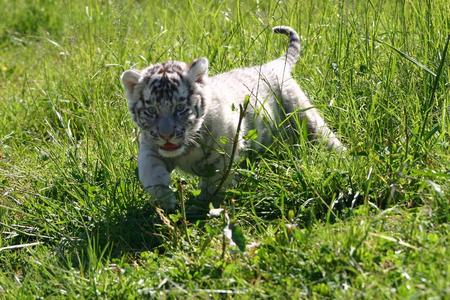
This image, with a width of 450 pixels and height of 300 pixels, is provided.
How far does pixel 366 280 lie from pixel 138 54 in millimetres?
4087

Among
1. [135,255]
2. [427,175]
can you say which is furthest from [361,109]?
[135,255]

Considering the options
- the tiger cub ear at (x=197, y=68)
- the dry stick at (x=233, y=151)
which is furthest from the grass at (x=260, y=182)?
the tiger cub ear at (x=197, y=68)

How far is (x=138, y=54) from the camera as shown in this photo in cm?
755

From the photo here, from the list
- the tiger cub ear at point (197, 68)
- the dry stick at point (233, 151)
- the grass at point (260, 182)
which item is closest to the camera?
the grass at point (260, 182)

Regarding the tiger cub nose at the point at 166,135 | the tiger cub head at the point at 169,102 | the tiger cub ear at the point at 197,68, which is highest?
the tiger cub ear at the point at 197,68

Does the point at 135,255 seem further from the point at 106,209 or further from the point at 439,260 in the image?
the point at 439,260

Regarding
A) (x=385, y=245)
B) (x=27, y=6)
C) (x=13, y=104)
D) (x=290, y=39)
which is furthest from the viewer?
(x=27, y=6)

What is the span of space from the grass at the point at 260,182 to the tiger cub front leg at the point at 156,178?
135 millimetres

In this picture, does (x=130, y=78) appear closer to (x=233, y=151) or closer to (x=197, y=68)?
(x=197, y=68)

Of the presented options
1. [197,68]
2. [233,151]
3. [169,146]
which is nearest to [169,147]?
[169,146]

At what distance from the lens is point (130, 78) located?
5758 mm

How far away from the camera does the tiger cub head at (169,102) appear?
5.45 metres

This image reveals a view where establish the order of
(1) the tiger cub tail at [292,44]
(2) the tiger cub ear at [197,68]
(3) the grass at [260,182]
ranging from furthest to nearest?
(1) the tiger cub tail at [292,44] < (2) the tiger cub ear at [197,68] < (3) the grass at [260,182]

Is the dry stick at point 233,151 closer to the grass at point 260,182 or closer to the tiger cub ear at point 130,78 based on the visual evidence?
the grass at point 260,182
